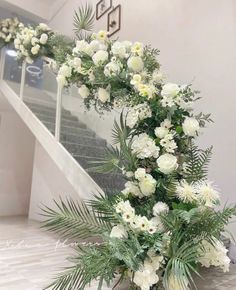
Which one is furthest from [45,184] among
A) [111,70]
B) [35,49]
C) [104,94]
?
[111,70]

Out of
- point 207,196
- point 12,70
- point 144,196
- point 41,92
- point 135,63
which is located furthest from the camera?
point 12,70

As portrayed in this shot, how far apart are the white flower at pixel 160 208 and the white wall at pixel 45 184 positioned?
3240mm

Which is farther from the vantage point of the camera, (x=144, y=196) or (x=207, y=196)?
(x=144, y=196)

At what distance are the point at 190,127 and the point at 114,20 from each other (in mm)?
3617

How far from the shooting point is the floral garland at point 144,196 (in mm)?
1707

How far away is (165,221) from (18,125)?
5.27 m

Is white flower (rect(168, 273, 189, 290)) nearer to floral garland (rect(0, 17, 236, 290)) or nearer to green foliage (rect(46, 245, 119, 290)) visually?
floral garland (rect(0, 17, 236, 290))

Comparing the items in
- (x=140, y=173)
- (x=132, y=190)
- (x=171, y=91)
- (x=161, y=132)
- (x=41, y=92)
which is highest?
(x=41, y=92)

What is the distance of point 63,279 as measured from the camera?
172cm

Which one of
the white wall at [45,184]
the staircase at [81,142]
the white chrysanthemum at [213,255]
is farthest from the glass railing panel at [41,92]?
the white chrysanthemum at [213,255]

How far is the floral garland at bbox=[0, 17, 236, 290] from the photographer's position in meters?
1.71

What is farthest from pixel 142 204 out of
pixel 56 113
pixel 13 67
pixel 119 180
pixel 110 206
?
pixel 13 67

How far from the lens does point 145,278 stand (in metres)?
1.66

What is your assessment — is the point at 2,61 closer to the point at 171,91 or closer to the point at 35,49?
the point at 35,49
